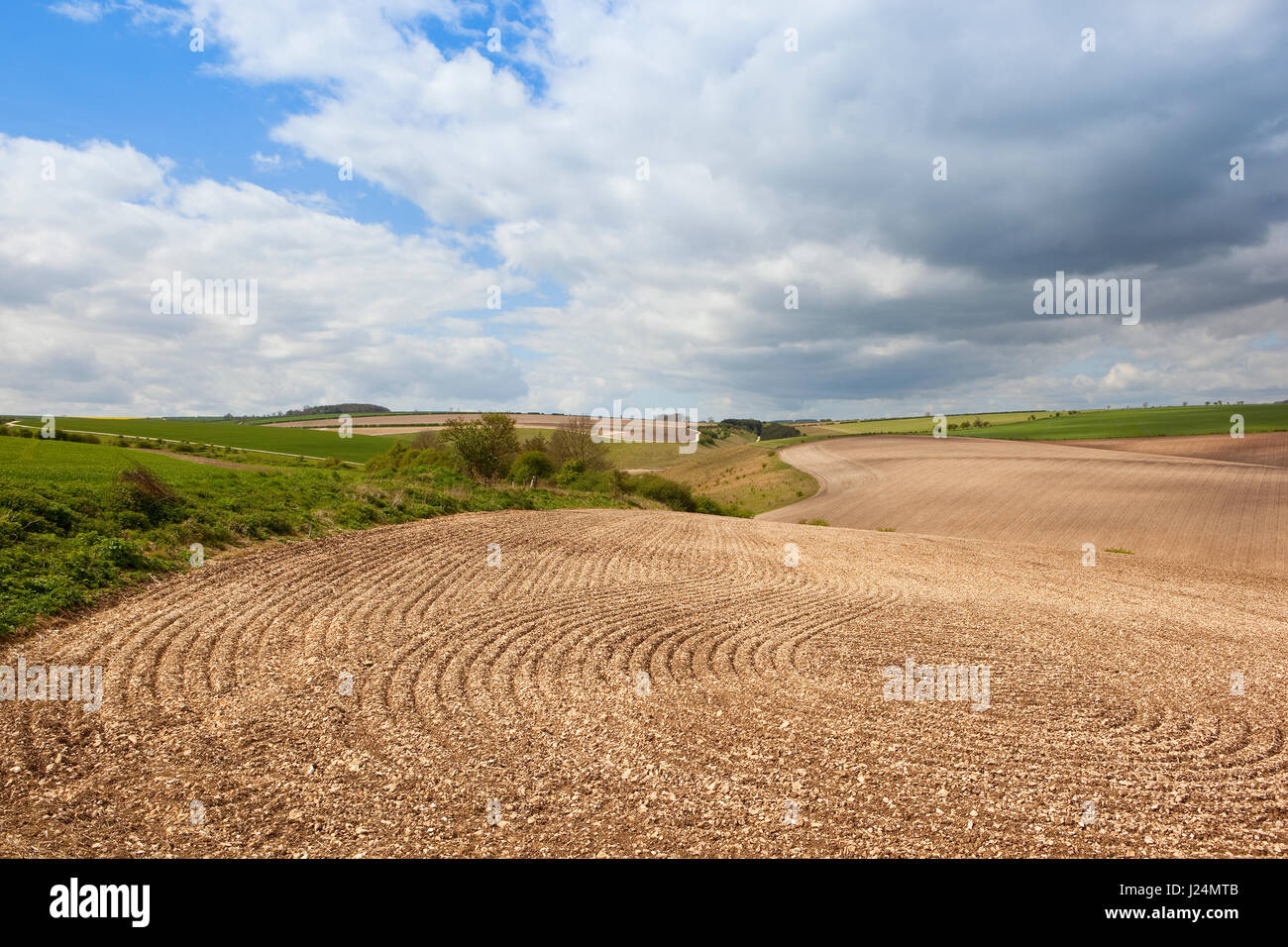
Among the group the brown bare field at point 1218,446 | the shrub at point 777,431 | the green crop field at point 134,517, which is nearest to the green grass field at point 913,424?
the shrub at point 777,431

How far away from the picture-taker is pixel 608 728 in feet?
29.2

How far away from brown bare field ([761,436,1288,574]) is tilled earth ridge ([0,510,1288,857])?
24472 mm

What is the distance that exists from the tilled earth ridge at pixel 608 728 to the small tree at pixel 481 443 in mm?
26969

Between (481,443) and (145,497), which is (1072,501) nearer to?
(481,443)

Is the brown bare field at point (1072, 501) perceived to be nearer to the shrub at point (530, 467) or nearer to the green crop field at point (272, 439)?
the shrub at point (530, 467)

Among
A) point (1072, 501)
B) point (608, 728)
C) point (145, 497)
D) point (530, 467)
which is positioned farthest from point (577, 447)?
point (608, 728)

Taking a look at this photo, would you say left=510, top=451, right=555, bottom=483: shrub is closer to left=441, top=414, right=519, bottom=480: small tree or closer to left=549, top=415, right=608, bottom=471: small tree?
left=441, top=414, right=519, bottom=480: small tree

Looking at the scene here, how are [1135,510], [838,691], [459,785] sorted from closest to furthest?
[459,785], [838,691], [1135,510]

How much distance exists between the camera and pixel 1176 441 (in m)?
73.5

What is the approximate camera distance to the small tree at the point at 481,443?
4422 centimetres

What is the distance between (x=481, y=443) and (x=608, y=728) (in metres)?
37.7
